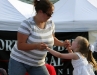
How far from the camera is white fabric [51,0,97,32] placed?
16.9 feet

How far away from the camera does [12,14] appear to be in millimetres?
5164

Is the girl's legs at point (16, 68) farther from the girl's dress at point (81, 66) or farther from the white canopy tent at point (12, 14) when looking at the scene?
the white canopy tent at point (12, 14)

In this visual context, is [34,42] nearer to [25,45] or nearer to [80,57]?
[25,45]

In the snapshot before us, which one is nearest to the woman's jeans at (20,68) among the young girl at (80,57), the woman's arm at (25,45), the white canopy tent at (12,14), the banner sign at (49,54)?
the woman's arm at (25,45)

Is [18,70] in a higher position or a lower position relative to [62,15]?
lower

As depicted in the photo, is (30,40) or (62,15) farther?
(62,15)

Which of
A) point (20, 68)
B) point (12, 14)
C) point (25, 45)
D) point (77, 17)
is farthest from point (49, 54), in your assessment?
point (25, 45)

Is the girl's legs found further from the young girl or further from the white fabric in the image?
the white fabric

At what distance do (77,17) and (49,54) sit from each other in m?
0.84

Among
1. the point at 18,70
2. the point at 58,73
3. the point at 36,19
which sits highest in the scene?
the point at 36,19

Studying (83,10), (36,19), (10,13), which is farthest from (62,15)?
(36,19)

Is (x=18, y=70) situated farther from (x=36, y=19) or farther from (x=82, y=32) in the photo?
(x=82, y=32)

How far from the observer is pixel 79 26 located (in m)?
5.18

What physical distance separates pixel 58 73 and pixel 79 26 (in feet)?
3.13
